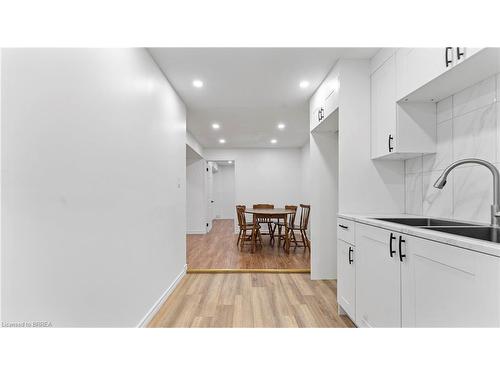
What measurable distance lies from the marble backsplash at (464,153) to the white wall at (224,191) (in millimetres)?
8442

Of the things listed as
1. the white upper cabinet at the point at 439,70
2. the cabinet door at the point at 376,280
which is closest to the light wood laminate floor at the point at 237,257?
the cabinet door at the point at 376,280

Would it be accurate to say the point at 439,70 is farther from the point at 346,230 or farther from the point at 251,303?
the point at 251,303

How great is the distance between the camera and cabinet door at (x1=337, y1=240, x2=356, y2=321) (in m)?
1.96

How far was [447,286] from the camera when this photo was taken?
106 centimetres

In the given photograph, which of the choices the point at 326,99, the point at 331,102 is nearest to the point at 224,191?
the point at 326,99

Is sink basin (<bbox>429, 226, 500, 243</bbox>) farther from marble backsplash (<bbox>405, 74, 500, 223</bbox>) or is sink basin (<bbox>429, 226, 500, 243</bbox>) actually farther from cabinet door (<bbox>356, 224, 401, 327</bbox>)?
cabinet door (<bbox>356, 224, 401, 327</bbox>)

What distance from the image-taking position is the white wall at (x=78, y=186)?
90 centimetres

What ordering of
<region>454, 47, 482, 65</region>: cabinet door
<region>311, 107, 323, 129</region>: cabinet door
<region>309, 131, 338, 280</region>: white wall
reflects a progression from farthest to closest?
<region>309, 131, 338, 280</region>: white wall, <region>311, 107, 323, 129</region>: cabinet door, <region>454, 47, 482, 65</region>: cabinet door

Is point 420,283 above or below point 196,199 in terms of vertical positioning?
below

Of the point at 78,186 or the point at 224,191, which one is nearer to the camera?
the point at 78,186

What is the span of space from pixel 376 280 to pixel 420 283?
1.38 ft

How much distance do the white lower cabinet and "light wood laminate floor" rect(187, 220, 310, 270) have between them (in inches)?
73.9

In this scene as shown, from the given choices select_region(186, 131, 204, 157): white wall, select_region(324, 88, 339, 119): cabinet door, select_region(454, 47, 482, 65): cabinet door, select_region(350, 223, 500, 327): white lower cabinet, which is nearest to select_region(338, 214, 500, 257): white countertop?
select_region(350, 223, 500, 327): white lower cabinet

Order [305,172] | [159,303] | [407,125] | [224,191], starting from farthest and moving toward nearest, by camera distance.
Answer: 1. [224,191]
2. [305,172]
3. [159,303]
4. [407,125]
